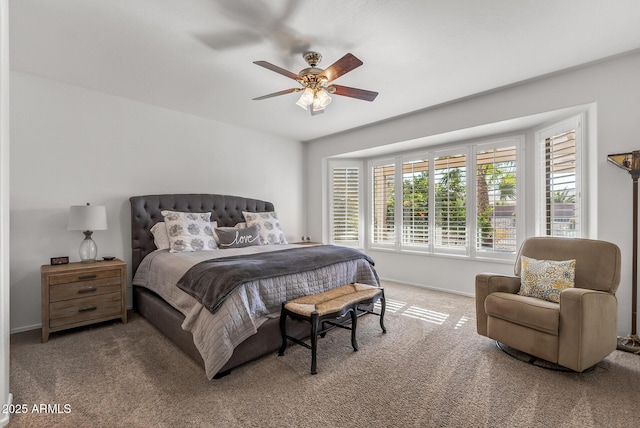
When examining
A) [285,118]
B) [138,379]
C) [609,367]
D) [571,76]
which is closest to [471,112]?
[571,76]

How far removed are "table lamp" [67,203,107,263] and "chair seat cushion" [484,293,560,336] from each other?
3.94m

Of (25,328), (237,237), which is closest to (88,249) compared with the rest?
(25,328)

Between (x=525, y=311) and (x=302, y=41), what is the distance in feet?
9.40

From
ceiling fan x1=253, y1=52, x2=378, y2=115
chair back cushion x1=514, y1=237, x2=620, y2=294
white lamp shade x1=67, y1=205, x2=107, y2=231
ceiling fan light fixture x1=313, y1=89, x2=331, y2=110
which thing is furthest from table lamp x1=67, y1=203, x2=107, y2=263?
chair back cushion x1=514, y1=237, x2=620, y2=294

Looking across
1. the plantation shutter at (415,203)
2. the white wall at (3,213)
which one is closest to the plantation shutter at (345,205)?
the plantation shutter at (415,203)

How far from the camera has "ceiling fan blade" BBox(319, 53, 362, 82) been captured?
2.20m

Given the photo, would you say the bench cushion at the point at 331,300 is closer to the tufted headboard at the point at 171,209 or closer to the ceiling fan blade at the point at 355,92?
the ceiling fan blade at the point at 355,92

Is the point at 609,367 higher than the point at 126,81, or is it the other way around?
the point at 126,81

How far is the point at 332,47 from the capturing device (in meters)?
2.56

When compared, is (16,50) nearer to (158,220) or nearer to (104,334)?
(158,220)

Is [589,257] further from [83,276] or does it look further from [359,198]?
[83,276]

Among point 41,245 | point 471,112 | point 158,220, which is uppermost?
point 471,112

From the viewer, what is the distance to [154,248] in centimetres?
376

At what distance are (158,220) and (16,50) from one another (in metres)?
2.05
